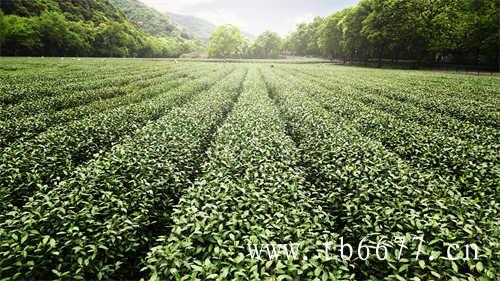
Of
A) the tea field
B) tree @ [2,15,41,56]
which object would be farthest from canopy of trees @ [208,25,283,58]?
the tea field

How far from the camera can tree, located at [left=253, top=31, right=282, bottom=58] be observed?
14862 centimetres

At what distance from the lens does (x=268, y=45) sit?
148625mm

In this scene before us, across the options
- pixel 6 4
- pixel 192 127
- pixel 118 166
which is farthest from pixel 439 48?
pixel 6 4

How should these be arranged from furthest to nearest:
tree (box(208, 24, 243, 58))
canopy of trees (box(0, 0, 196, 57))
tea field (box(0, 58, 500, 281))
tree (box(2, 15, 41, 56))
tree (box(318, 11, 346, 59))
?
tree (box(208, 24, 243, 58)) < tree (box(318, 11, 346, 59)) < canopy of trees (box(0, 0, 196, 57)) < tree (box(2, 15, 41, 56)) < tea field (box(0, 58, 500, 281))

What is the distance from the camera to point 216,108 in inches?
571

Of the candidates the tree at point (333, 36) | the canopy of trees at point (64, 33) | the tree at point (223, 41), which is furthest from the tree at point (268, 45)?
the tree at point (333, 36)

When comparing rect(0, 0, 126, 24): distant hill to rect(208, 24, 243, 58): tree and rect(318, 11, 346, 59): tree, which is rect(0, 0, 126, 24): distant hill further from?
rect(318, 11, 346, 59): tree

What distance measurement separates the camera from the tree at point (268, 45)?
488 ft

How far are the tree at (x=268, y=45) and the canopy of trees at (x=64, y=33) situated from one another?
5411cm

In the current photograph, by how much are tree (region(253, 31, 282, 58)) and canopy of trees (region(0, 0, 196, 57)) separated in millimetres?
54112

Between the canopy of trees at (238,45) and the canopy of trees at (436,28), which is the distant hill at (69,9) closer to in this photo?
the canopy of trees at (238,45)

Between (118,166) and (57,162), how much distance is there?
8.18 feet

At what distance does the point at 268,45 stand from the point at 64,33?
101 m

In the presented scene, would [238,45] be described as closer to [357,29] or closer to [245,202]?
[357,29]
